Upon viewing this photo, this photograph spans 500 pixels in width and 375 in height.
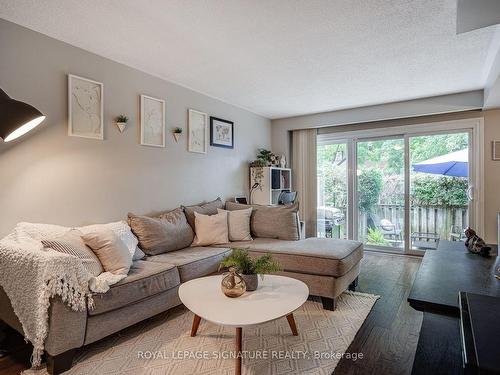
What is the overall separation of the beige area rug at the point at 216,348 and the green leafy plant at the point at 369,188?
269 cm

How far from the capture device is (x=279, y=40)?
2.47m

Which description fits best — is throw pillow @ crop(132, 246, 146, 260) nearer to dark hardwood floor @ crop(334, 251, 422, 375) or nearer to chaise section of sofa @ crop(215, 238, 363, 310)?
chaise section of sofa @ crop(215, 238, 363, 310)

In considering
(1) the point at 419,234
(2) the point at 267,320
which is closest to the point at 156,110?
(2) the point at 267,320

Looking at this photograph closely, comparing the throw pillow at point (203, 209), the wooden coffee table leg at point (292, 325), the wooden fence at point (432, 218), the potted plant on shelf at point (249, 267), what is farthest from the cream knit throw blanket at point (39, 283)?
the wooden fence at point (432, 218)

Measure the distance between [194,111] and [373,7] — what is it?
2393mm

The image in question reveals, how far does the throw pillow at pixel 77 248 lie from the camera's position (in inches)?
75.9

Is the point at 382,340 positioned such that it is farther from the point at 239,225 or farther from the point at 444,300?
the point at 239,225

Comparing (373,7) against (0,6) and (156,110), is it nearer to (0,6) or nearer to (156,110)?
(156,110)

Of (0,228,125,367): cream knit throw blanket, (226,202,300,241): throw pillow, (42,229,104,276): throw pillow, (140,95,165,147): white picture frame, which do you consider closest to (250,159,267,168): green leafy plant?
(226,202,300,241): throw pillow

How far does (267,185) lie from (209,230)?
1647 mm

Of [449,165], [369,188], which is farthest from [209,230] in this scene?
[449,165]

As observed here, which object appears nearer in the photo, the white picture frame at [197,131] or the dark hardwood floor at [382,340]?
the dark hardwood floor at [382,340]

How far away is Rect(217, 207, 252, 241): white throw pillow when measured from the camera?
3.51 m

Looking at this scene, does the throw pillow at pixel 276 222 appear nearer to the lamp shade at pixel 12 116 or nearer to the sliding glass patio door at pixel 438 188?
the sliding glass patio door at pixel 438 188
